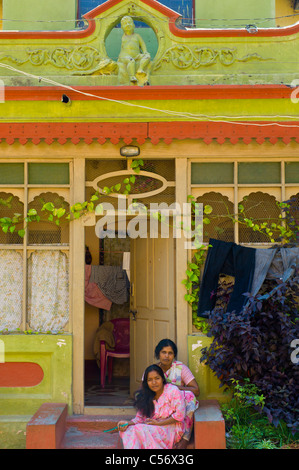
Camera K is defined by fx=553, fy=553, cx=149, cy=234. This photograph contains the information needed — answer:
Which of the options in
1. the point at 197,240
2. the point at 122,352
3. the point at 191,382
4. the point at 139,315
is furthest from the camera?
the point at 122,352

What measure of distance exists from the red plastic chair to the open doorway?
12 cm

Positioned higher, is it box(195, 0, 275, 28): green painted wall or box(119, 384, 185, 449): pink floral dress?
box(195, 0, 275, 28): green painted wall

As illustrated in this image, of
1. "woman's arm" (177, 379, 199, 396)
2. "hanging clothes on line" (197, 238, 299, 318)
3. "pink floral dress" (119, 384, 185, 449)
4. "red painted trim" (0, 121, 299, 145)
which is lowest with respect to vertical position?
"pink floral dress" (119, 384, 185, 449)

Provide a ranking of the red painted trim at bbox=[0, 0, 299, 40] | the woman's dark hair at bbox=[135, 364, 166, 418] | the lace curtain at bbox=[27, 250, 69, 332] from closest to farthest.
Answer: the woman's dark hair at bbox=[135, 364, 166, 418]
the lace curtain at bbox=[27, 250, 69, 332]
the red painted trim at bbox=[0, 0, 299, 40]

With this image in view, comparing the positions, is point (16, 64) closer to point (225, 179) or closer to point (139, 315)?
point (225, 179)

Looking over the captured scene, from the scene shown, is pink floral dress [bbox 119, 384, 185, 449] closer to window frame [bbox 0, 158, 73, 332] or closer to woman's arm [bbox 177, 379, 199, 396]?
woman's arm [bbox 177, 379, 199, 396]

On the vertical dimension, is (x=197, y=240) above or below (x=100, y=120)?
below

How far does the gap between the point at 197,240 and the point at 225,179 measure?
0.81m

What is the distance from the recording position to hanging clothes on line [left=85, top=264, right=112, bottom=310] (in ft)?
30.3

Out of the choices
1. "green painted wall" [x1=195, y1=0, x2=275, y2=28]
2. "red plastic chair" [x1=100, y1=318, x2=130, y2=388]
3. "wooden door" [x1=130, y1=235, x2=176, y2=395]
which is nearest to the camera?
"wooden door" [x1=130, y1=235, x2=176, y2=395]

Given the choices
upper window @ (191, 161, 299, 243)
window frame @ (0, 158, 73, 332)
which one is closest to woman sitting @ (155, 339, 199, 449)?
upper window @ (191, 161, 299, 243)

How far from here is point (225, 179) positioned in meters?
6.62
